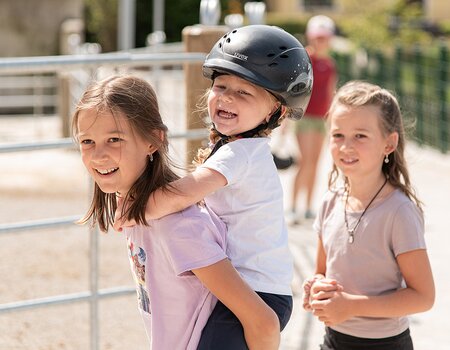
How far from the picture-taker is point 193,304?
8.83ft

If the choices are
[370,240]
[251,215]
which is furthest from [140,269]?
[370,240]

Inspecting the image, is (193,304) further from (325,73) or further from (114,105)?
(325,73)

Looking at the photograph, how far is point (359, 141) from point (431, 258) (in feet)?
14.2

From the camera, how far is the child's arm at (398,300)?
312 centimetres

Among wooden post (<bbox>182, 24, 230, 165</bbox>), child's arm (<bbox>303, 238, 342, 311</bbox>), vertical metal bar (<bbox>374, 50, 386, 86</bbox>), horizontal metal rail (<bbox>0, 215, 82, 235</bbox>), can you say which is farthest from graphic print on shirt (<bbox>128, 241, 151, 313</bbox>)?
vertical metal bar (<bbox>374, 50, 386, 86</bbox>)

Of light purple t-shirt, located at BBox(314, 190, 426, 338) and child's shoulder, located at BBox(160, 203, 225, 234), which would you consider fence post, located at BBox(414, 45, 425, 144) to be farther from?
child's shoulder, located at BBox(160, 203, 225, 234)

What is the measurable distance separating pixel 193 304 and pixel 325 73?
626cm

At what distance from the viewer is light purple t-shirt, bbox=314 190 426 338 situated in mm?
3176

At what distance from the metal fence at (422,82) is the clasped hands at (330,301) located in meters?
9.25

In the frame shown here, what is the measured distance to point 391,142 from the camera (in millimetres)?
3326

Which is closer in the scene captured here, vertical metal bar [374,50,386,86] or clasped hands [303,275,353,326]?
clasped hands [303,275,353,326]

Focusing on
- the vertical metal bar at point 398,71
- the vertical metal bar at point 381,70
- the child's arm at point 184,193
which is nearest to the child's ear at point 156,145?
the child's arm at point 184,193

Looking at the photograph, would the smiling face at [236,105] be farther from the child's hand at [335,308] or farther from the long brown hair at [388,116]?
the child's hand at [335,308]

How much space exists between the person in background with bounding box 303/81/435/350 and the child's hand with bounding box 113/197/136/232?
752 mm
